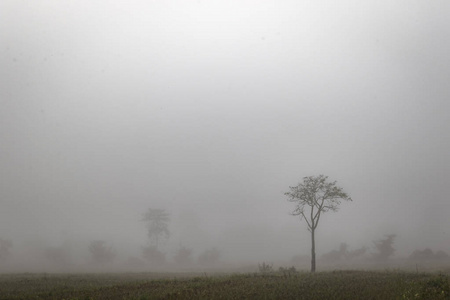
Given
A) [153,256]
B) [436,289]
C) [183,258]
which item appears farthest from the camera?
[183,258]

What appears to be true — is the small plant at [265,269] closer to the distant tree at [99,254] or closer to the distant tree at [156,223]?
the distant tree at [156,223]

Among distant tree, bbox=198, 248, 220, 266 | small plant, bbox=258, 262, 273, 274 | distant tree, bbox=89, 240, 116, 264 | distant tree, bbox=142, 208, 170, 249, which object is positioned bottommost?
distant tree, bbox=198, 248, 220, 266

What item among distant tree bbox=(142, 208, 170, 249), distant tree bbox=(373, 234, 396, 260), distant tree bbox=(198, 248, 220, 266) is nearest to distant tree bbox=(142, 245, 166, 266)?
distant tree bbox=(142, 208, 170, 249)

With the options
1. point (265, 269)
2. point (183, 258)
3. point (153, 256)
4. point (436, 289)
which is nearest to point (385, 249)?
point (265, 269)

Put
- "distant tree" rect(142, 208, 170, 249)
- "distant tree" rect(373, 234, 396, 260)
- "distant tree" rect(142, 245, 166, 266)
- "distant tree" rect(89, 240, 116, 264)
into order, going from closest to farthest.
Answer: "distant tree" rect(373, 234, 396, 260), "distant tree" rect(89, 240, 116, 264), "distant tree" rect(142, 245, 166, 266), "distant tree" rect(142, 208, 170, 249)

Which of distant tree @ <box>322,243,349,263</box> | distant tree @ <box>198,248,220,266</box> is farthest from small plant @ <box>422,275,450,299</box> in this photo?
distant tree @ <box>198,248,220,266</box>

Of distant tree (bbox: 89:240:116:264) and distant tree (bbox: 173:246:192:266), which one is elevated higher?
distant tree (bbox: 89:240:116:264)

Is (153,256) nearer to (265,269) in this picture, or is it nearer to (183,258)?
(183,258)

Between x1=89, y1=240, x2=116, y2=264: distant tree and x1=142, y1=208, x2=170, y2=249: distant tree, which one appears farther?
x1=142, y1=208, x2=170, y2=249: distant tree

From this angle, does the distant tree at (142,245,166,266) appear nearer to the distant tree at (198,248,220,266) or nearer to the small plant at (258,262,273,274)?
the distant tree at (198,248,220,266)

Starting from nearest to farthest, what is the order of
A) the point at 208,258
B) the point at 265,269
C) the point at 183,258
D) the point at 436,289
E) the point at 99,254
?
the point at 436,289, the point at 265,269, the point at 99,254, the point at 183,258, the point at 208,258

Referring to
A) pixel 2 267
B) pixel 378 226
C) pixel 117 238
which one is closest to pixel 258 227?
pixel 378 226

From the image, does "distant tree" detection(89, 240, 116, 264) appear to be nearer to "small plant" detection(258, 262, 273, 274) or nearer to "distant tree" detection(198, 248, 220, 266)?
"distant tree" detection(198, 248, 220, 266)

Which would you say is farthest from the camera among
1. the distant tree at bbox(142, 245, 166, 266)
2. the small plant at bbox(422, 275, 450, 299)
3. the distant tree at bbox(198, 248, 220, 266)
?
the distant tree at bbox(198, 248, 220, 266)
